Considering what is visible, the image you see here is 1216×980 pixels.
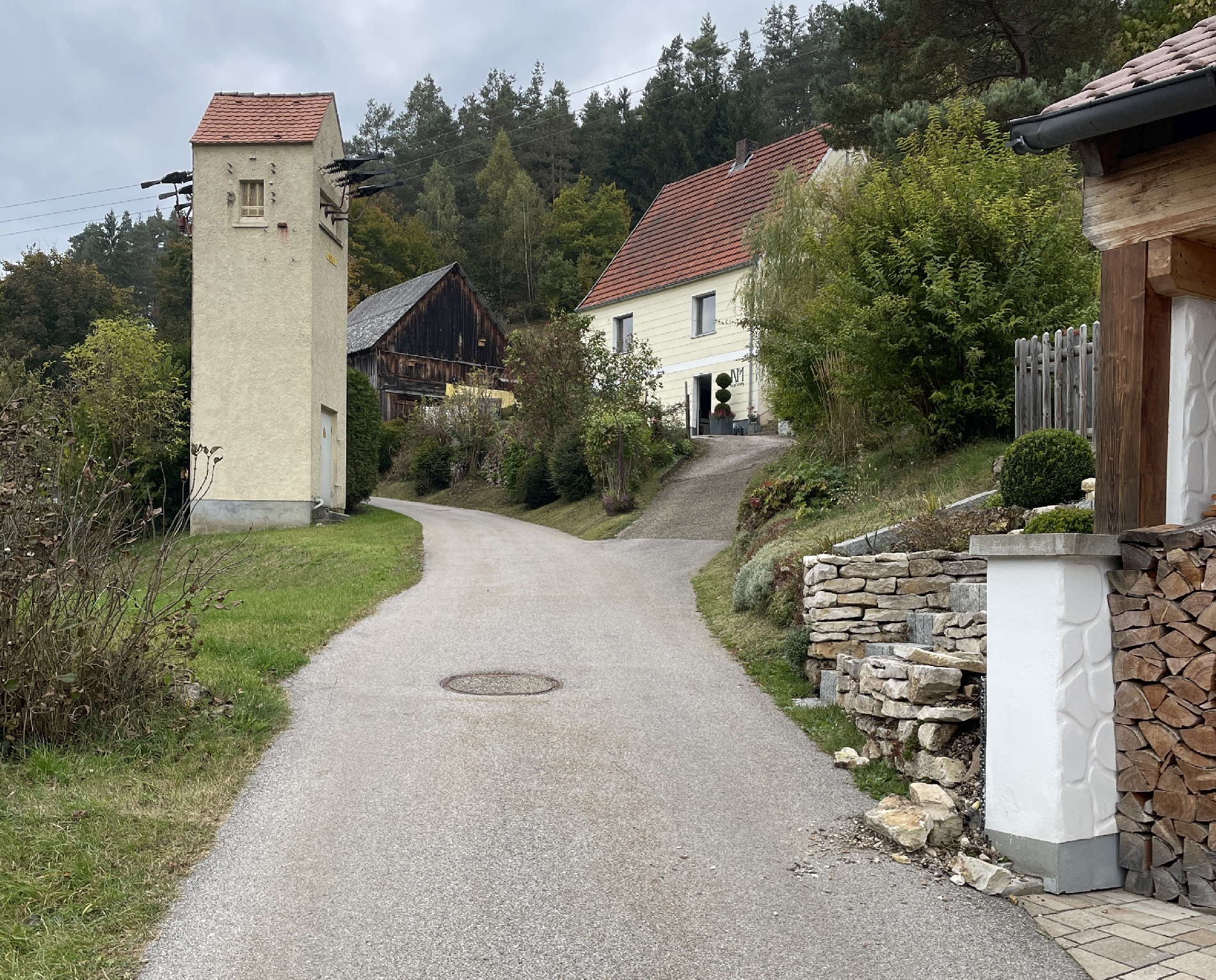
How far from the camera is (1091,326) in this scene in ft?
39.9

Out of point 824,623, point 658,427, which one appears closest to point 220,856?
point 824,623

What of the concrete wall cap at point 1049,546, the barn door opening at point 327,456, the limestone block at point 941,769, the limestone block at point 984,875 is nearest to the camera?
the limestone block at point 984,875

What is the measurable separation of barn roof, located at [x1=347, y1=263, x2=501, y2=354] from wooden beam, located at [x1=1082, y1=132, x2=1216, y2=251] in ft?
128

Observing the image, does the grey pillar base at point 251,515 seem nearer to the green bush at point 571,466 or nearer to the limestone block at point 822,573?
the green bush at point 571,466

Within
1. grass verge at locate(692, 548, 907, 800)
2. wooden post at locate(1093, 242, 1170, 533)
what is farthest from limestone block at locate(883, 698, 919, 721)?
wooden post at locate(1093, 242, 1170, 533)

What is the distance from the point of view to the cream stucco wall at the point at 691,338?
30.9m

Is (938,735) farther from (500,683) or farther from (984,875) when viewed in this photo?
(500,683)

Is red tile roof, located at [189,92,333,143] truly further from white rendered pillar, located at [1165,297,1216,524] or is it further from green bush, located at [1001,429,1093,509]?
white rendered pillar, located at [1165,297,1216,524]

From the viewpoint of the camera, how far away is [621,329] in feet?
119

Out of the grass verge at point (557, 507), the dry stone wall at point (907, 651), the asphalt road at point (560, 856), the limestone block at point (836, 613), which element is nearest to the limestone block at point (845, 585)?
the dry stone wall at point (907, 651)

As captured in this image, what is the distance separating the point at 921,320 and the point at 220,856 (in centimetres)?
1047

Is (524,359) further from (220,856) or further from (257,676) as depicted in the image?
(220,856)

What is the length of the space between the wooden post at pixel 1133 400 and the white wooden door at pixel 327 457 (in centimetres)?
2134

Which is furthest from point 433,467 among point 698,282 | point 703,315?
point 698,282
